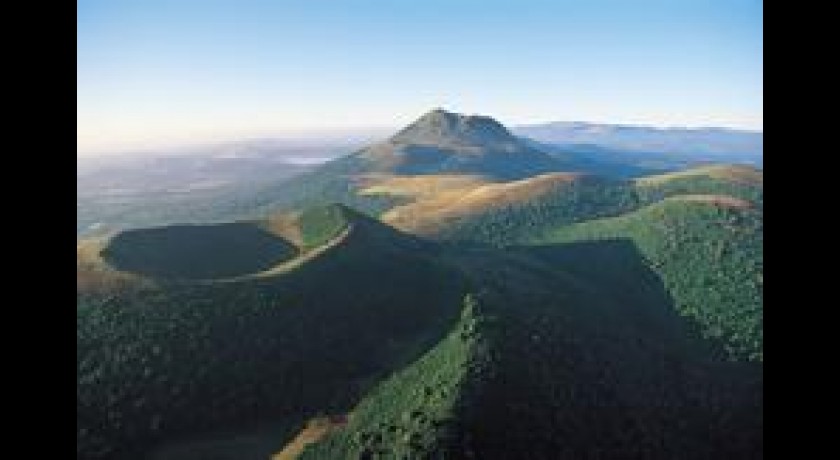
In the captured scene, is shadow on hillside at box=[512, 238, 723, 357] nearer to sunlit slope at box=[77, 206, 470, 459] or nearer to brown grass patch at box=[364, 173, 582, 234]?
brown grass patch at box=[364, 173, 582, 234]

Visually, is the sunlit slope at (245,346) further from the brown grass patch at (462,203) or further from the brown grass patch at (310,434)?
the brown grass patch at (462,203)

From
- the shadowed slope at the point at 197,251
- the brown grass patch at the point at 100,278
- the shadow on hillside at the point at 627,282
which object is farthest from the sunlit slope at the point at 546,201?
the brown grass patch at the point at 100,278

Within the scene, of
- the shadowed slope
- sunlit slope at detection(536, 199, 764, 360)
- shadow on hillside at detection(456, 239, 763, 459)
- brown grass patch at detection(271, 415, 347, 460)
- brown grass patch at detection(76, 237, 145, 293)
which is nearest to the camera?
brown grass patch at detection(271, 415, 347, 460)

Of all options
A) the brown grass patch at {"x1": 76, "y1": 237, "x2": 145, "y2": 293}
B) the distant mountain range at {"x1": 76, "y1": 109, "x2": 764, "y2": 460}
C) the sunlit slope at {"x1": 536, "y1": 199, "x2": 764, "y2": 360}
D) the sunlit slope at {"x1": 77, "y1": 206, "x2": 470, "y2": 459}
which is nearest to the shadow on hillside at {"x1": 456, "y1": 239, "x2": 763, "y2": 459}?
the distant mountain range at {"x1": 76, "y1": 109, "x2": 764, "y2": 460}

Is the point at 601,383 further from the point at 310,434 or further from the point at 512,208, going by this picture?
the point at 512,208
